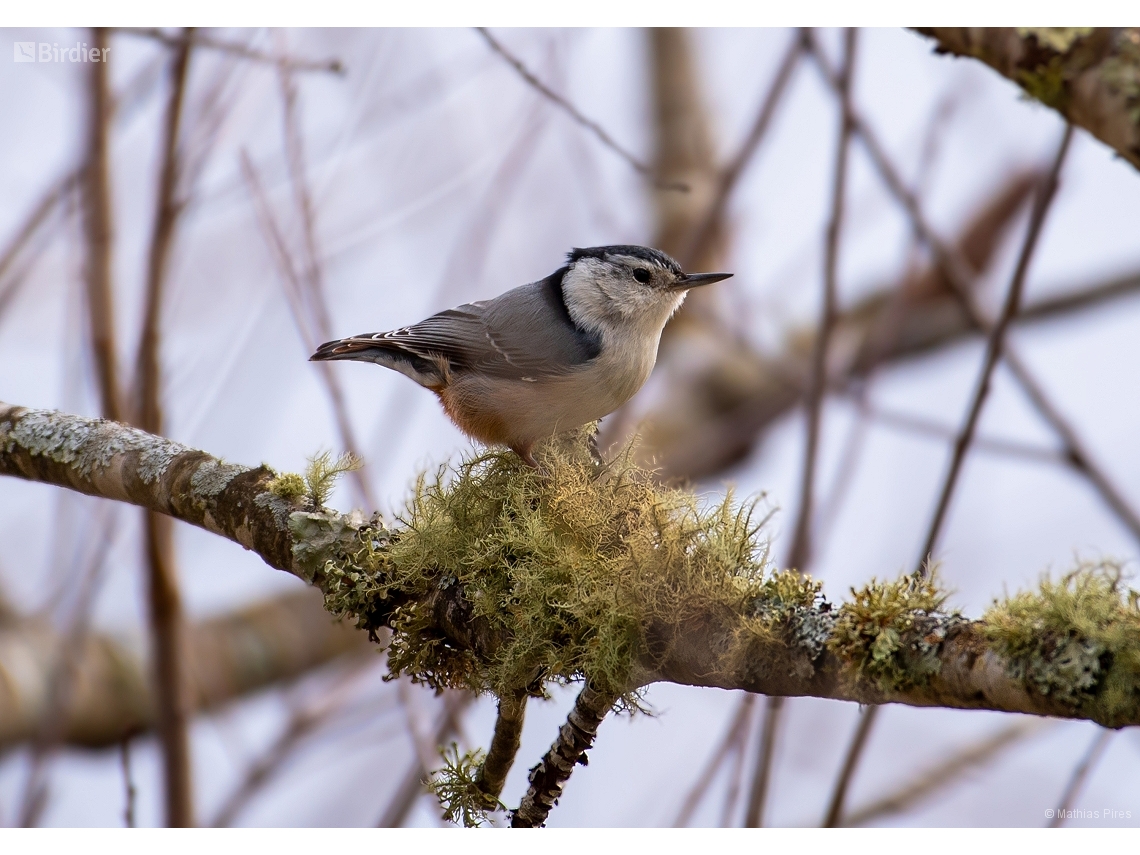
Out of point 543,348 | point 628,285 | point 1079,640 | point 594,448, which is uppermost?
point 628,285

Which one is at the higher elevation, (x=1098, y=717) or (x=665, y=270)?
(x=665, y=270)

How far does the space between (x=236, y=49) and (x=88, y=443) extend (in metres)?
0.91

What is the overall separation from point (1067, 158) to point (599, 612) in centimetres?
127

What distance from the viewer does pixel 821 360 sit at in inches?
87.7

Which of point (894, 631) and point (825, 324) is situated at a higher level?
point (825, 324)

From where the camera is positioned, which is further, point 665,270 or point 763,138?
point 665,270

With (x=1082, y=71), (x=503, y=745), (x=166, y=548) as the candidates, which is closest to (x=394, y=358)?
(x=166, y=548)

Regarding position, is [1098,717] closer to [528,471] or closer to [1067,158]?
[528,471]

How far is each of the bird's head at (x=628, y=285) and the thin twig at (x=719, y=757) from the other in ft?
3.12

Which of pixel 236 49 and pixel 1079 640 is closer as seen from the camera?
pixel 1079 640

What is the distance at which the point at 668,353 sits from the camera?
549 cm

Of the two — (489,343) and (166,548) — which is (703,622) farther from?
(166,548)

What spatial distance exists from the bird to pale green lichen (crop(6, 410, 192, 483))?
46 cm

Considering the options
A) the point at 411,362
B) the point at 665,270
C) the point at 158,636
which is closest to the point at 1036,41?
the point at 665,270
